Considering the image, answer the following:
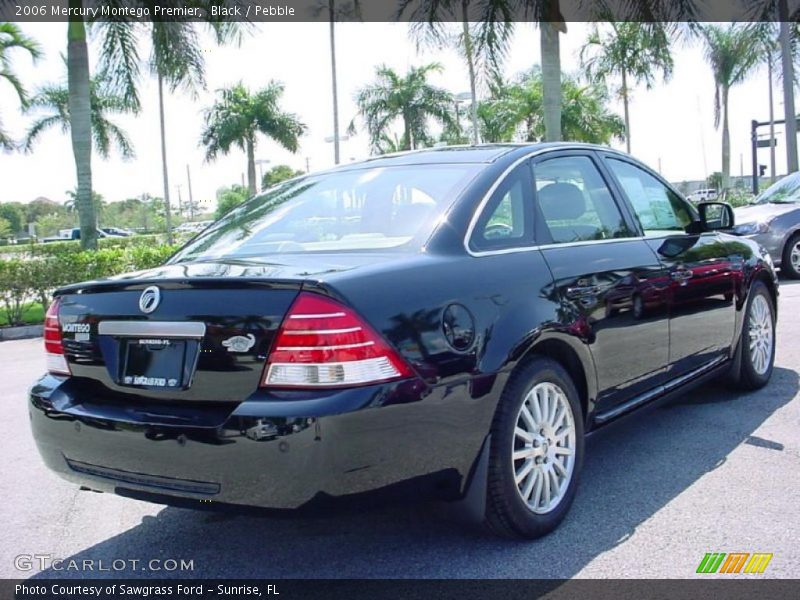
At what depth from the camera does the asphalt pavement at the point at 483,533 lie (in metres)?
3.08

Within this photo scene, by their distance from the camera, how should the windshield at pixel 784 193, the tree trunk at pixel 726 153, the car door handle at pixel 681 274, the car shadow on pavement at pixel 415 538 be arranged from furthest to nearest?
the tree trunk at pixel 726 153
the windshield at pixel 784 193
the car door handle at pixel 681 274
the car shadow on pavement at pixel 415 538

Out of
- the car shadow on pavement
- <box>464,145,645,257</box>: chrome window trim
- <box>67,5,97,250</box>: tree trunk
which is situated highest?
<box>67,5,97,250</box>: tree trunk

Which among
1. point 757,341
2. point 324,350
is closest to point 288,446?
point 324,350

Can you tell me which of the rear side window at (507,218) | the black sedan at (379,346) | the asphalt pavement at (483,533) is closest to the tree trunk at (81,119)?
the asphalt pavement at (483,533)

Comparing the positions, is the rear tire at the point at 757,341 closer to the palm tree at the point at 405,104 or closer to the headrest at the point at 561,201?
the headrest at the point at 561,201

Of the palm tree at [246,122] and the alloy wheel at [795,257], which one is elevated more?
the palm tree at [246,122]

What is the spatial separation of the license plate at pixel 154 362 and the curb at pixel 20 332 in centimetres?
1027

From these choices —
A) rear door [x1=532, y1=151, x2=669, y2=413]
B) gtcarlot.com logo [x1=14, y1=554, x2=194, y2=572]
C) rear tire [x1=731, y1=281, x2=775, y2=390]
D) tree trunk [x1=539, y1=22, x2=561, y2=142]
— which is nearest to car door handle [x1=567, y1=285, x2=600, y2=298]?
rear door [x1=532, y1=151, x2=669, y2=413]

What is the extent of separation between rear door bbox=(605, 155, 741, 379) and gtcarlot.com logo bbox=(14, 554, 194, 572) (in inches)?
106

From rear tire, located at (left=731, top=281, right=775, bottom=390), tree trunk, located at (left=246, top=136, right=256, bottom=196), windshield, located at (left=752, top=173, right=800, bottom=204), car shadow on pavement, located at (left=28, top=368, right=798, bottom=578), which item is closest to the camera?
car shadow on pavement, located at (left=28, top=368, right=798, bottom=578)

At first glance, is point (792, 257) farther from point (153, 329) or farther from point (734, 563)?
point (153, 329)

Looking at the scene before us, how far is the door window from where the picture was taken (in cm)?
439

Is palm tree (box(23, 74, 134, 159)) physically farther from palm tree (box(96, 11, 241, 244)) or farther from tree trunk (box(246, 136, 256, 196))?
palm tree (box(96, 11, 241, 244))

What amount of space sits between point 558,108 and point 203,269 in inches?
564
